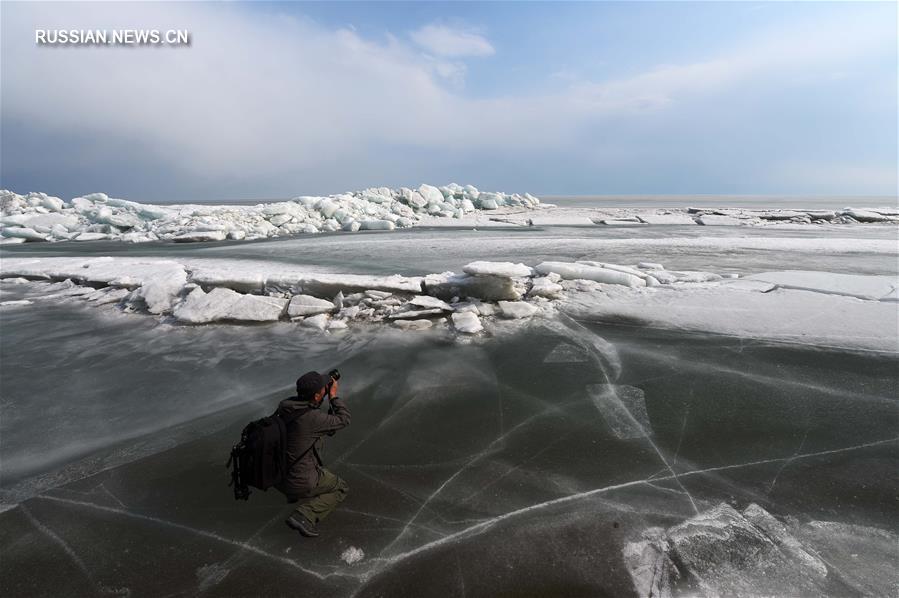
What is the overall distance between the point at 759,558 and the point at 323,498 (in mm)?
2606

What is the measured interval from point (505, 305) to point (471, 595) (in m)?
5.20

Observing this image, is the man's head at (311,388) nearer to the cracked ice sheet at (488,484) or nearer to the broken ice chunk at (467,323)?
the cracked ice sheet at (488,484)

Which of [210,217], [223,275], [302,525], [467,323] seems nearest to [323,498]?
[302,525]

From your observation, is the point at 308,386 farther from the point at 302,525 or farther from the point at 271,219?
the point at 271,219

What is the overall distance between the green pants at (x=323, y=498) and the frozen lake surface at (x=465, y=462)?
9 cm

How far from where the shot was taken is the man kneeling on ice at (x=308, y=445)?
2.66 meters

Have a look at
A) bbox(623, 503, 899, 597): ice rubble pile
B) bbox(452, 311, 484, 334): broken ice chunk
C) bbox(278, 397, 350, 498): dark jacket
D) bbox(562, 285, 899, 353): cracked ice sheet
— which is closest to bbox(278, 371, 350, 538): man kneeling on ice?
bbox(278, 397, 350, 498): dark jacket

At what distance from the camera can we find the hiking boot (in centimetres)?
261

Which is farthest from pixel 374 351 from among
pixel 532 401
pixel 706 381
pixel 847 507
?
pixel 847 507

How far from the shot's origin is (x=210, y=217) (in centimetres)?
2153

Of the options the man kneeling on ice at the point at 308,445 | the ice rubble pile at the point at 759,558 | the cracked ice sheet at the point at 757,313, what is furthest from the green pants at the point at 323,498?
the cracked ice sheet at the point at 757,313

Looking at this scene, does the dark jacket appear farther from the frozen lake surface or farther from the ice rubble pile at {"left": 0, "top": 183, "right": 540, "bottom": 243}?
the ice rubble pile at {"left": 0, "top": 183, "right": 540, "bottom": 243}

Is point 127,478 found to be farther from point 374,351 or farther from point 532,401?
point 532,401

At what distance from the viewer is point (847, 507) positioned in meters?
2.79
